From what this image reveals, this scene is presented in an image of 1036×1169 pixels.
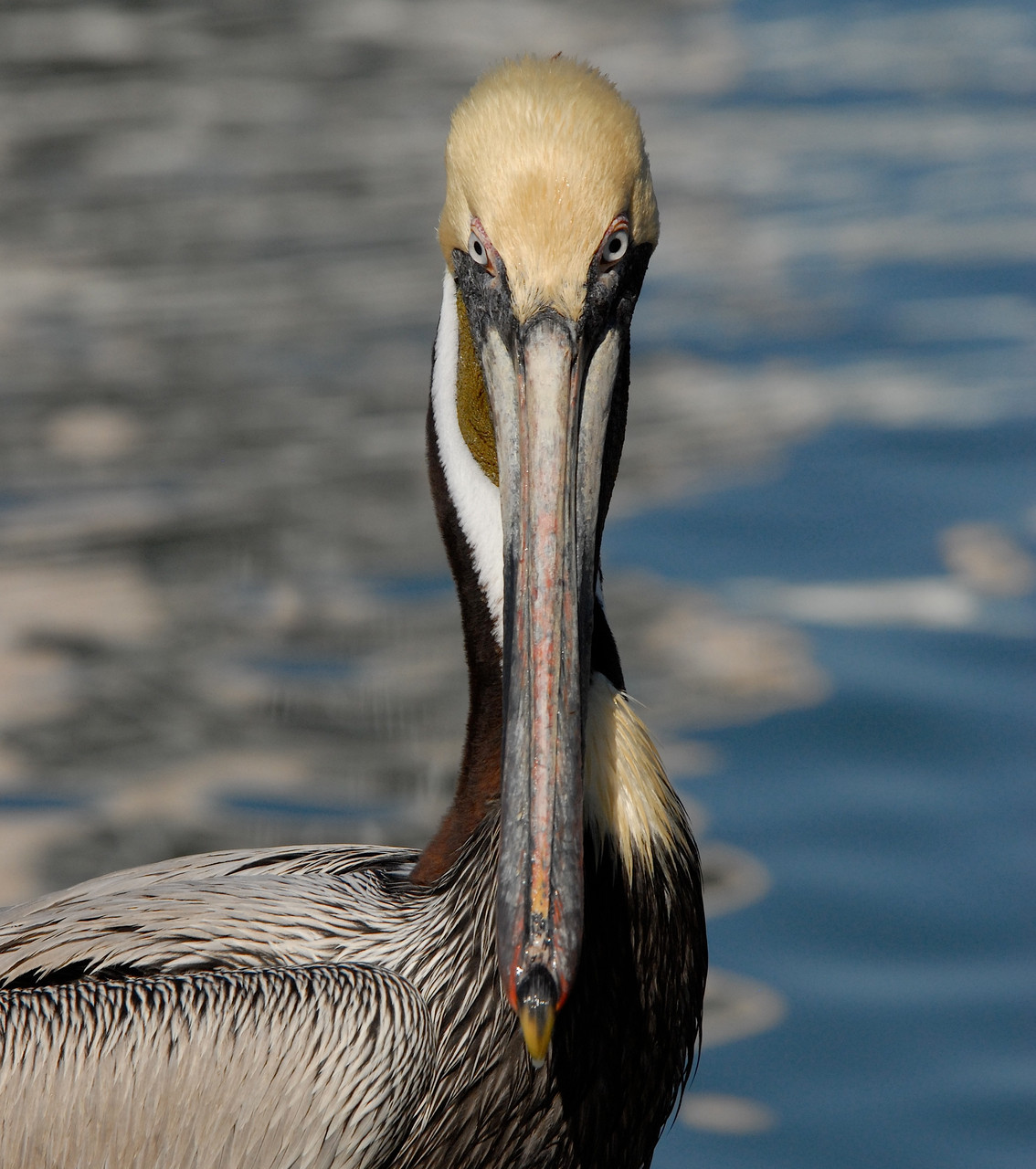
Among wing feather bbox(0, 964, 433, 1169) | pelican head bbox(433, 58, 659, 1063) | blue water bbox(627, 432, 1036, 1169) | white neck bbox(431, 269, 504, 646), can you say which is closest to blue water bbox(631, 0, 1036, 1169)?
blue water bbox(627, 432, 1036, 1169)

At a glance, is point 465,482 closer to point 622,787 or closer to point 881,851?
point 622,787

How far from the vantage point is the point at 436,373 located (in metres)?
3.15

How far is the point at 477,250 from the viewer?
9.05 ft

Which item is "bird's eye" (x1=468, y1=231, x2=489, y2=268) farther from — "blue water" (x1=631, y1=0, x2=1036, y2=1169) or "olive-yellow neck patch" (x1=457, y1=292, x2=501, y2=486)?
"blue water" (x1=631, y1=0, x2=1036, y2=1169)

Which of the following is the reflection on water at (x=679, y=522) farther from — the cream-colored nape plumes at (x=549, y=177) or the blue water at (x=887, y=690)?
the cream-colored nape plumes at (x=549, y=177)

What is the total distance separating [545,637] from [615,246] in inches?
23.6

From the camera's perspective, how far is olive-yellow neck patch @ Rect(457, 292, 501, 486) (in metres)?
3.01

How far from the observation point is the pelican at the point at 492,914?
8.57ft

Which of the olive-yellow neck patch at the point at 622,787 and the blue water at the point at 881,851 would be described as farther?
the blue water at the point at 881,851

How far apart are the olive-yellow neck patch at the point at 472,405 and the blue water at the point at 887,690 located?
2070 mm

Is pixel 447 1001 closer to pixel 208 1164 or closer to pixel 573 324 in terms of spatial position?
pixel 208 1164

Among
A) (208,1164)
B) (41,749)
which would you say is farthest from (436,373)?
(41,749)

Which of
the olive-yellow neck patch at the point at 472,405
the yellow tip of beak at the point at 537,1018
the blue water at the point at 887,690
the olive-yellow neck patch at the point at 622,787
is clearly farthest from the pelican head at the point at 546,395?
the blue water at the point at 887,690

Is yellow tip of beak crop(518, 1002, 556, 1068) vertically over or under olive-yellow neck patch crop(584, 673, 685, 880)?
under
